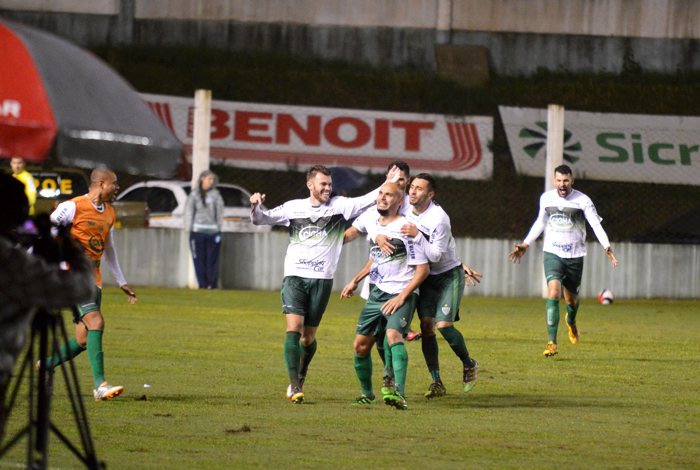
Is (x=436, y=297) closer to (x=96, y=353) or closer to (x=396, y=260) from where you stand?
(x=396, y=260)

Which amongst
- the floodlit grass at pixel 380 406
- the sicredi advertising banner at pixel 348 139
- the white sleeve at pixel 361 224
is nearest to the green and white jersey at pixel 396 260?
the white sleeve at pixel 361 224

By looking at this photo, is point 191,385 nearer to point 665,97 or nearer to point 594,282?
point 594,282

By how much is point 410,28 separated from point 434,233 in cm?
2721

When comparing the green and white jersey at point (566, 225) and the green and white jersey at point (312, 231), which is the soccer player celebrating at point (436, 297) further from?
the green and white jersey at point (566, 225)

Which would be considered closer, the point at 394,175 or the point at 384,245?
the point at 384,245

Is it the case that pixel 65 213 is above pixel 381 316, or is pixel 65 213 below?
above

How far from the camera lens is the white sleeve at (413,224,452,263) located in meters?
8.22

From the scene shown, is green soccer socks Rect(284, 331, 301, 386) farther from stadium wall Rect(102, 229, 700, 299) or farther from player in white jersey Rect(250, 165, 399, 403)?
stadium wall Rect(102, 229, 700, 299)

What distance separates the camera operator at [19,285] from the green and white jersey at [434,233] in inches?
160

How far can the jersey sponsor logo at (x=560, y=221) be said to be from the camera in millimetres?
12750

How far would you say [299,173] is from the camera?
25.8 metres

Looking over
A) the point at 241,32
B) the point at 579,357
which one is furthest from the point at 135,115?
the point at 241,32

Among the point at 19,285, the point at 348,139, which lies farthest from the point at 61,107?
the point at 348,139

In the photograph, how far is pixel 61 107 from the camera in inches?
176
